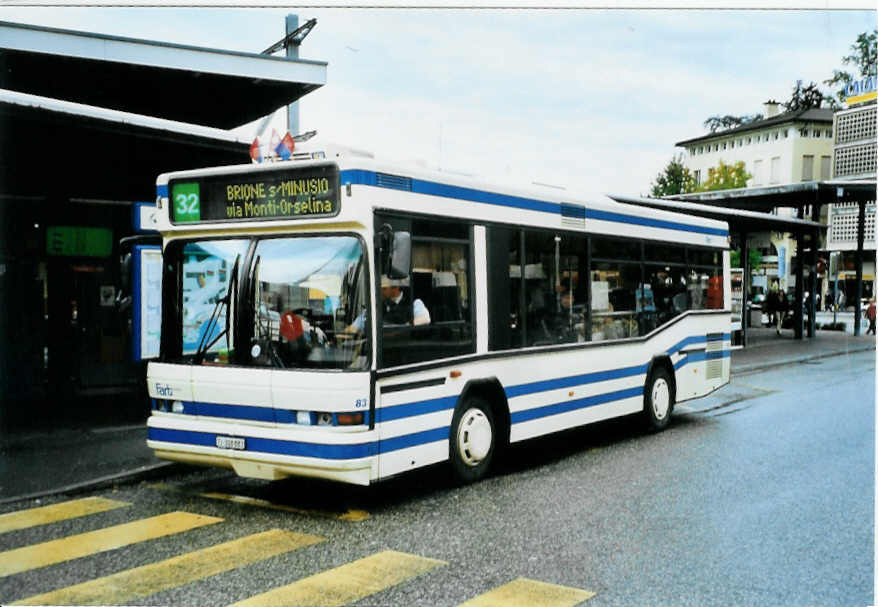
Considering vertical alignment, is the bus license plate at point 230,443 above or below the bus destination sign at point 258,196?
below

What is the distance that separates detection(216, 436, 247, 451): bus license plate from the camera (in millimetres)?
6977

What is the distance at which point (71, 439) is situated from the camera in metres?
10.1

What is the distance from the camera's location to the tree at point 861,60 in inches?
243

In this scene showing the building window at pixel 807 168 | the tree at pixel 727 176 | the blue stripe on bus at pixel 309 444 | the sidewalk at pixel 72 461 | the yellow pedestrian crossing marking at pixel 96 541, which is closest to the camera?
the yellow pedestrian crossing marking at pixel 96 541

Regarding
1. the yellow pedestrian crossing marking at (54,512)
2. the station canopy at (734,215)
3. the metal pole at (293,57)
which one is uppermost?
the metal pole at (293,57)

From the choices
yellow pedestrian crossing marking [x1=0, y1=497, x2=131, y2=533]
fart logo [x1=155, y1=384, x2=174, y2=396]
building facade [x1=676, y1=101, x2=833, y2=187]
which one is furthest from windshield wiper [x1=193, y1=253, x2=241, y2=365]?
building facade [x1=676, y1=101, x2=833, y2=187]

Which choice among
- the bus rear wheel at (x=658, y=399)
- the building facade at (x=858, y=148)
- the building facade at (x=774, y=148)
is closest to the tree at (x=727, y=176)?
the building facade at (x=774, y=148)

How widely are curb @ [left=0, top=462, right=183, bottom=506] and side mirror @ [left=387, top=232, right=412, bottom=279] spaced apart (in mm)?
3476

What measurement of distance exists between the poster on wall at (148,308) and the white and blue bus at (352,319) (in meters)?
3.51

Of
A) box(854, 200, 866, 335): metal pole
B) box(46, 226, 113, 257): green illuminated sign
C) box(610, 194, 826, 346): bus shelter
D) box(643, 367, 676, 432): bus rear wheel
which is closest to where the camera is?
box(643, 367, 676, 432): bus rear wheel

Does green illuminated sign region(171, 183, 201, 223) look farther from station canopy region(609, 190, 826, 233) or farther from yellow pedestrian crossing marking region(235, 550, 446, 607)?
station canopy region(609, 190, 826, 233)

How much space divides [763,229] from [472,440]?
68.6ft

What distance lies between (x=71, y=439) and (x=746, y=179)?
1320cm

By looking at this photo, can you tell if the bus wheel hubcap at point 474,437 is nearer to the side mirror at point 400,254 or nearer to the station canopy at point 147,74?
the side mirror at point 400,254
